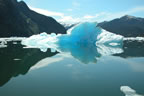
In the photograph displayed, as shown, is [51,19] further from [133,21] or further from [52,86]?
[133,21]

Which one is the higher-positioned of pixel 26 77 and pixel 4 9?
pixel 4 9

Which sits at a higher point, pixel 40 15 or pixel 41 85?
pixel 40 15

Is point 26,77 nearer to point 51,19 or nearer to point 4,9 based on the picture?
point 4,9

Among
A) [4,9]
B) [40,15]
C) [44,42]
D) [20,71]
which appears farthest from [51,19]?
[20,71]

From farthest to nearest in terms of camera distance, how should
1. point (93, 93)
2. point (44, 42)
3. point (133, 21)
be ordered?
point (133, 21) < point (44, 42) < point (93, 93)

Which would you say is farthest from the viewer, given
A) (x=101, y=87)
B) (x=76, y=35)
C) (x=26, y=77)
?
(x=76, y=35)

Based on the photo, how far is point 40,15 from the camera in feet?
288

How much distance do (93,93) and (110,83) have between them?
39.5 inches

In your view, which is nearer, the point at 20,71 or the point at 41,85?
the point at 41,85

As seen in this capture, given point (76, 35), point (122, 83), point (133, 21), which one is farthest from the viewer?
point (133, 21)

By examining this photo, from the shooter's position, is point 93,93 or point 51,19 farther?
point 51,19

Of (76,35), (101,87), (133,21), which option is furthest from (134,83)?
(133,21)

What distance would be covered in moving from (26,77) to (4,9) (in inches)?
1888

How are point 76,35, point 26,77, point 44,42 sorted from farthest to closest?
point 44,42 → point 76,35 → point 26,77
